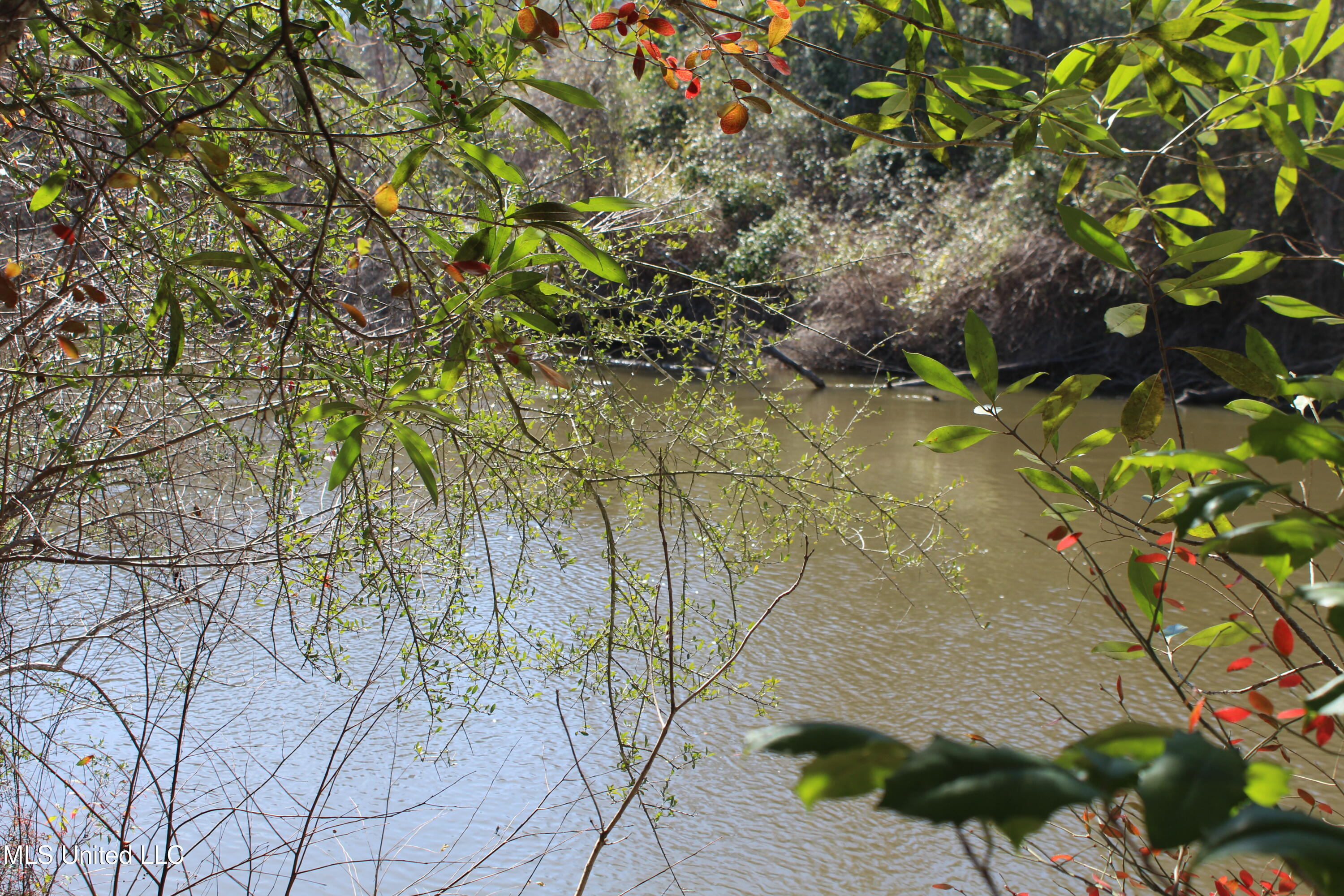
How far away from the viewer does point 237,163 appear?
1981 millimetres

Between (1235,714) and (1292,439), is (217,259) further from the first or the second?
(1235,714)

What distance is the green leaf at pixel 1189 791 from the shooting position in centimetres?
32

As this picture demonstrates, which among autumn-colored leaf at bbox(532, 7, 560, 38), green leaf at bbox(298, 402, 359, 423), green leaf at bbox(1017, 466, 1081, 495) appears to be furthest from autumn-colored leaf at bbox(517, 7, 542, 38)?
green leaf at bbox(1017, 466, 1081, 495)

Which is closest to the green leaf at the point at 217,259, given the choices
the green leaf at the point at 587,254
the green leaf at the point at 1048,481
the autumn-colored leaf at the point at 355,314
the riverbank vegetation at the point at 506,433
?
the riverbank vegetation at the point at 506,433

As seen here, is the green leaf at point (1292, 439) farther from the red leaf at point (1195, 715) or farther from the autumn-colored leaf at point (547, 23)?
the autumn-colored leaf at point (547, 23)

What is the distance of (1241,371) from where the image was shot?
0.88 metres

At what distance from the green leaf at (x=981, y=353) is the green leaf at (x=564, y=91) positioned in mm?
642

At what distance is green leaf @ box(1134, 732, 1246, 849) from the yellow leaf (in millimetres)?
1219

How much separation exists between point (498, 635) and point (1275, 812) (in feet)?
6.48

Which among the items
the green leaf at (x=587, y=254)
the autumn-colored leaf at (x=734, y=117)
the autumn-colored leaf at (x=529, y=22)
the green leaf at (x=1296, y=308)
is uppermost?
the autumn-colored leaf at (x=529, y=22)

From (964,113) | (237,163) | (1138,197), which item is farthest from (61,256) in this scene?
(1138,197)

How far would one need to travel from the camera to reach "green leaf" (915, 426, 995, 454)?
921 millimetres

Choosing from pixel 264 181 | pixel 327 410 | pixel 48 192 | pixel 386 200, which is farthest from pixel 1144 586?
pixel 48 192

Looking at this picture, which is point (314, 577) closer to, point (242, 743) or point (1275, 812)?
point (242, 743)
